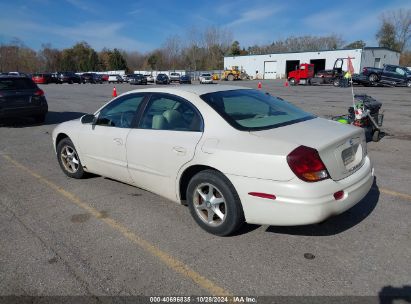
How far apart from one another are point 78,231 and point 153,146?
4.02 ft

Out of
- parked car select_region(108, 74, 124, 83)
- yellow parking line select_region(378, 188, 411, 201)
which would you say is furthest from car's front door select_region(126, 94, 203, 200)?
parked car select_region(108, 74, 124, 83)

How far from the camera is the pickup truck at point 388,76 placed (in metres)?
30.3

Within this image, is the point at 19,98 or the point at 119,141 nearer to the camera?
the point at 119,141

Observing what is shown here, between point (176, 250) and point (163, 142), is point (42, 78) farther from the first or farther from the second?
point (176, 250)

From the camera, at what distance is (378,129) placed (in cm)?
776

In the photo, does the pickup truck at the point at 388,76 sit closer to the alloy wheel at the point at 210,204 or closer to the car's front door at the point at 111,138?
the car's front door at the point at 111,138

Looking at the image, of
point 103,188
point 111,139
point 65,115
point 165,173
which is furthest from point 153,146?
point 65,115

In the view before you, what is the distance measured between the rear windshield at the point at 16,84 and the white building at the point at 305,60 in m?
43.6

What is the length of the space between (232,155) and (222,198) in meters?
0.47

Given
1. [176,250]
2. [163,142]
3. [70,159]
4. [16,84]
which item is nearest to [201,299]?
[176,250]

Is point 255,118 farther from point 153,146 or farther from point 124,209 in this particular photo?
point 124,209

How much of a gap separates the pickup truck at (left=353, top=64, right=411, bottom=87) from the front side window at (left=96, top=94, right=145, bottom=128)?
31546mm

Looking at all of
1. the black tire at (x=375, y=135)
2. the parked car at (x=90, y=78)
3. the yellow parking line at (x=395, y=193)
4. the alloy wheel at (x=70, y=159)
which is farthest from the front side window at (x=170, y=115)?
the parked car at (x=90, y=78)

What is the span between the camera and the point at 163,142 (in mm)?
3797
